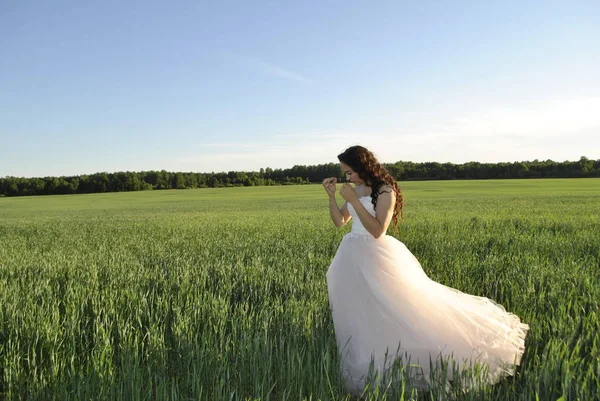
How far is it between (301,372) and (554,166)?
108 m

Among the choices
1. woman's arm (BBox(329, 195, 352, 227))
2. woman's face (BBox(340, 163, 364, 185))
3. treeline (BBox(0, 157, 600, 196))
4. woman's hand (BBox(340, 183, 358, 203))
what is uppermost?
treeline (BBox(0, 157, 600, 196))

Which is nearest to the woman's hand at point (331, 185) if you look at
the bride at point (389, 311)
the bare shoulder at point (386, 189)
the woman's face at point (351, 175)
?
the bride at point (389, 311)

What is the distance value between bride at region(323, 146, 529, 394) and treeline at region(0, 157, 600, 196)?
274 feet

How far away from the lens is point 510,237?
11.4m

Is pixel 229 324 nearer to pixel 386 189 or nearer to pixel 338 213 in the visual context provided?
pixel 338 213

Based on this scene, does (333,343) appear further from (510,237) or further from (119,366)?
(510,237)

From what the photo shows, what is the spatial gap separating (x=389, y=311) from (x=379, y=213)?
92 cm

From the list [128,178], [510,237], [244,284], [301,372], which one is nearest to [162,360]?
[301,372]

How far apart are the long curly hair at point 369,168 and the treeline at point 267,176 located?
83.4 metres

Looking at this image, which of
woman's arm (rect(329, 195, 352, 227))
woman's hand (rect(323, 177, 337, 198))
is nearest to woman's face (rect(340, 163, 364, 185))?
woman's hand (rect(323, 177, 337, 198))

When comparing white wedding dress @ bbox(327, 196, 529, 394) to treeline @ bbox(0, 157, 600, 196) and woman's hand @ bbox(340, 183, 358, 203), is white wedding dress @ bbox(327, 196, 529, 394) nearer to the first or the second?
woman's hand @ bbox(340, 183, 358, 203)

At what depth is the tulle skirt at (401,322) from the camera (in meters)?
3.72

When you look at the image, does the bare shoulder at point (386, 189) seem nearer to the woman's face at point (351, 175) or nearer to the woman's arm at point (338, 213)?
the woman's face at point (351, 175)

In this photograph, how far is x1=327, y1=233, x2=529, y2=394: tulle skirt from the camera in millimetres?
3719
